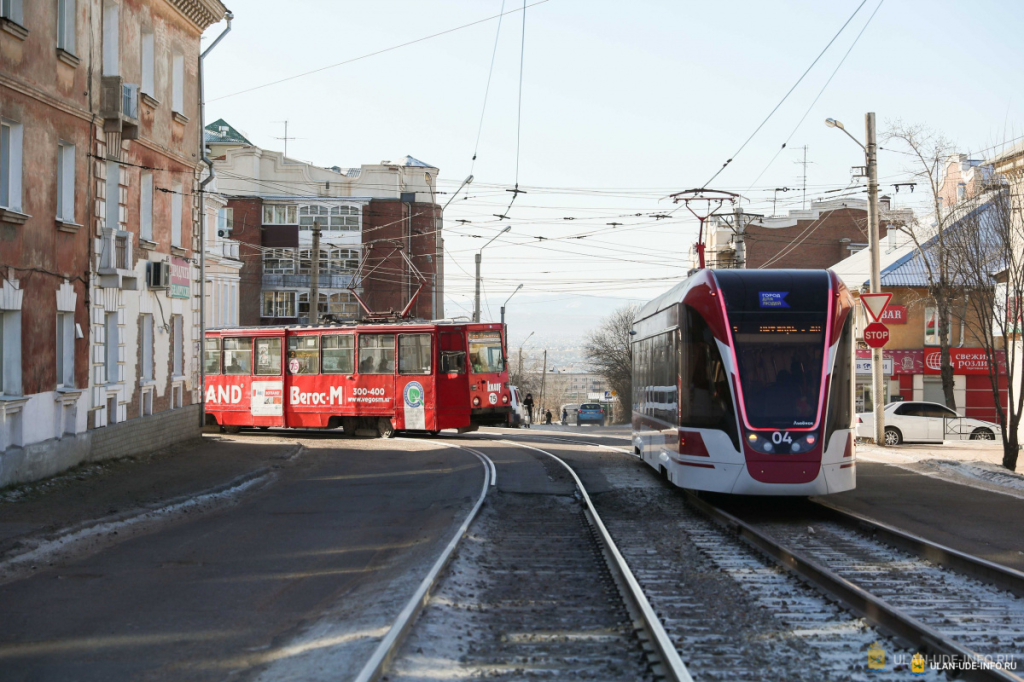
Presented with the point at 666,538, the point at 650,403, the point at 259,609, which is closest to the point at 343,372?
the point at 650,403

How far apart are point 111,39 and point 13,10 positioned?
406 cm

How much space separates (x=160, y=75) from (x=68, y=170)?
18.0 ft

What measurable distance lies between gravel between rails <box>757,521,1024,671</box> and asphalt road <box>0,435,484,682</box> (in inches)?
154

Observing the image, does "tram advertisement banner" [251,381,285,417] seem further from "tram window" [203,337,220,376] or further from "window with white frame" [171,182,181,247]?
"window with white frame" [171,182,181,247]

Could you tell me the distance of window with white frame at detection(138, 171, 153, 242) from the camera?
20984 mm

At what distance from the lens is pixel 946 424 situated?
28.7 m

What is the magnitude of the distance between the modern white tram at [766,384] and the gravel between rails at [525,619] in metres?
2.24

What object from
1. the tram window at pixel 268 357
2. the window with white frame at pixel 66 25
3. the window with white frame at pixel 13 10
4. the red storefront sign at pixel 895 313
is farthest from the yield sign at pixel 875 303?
the red storefront sign at pixel 895 313

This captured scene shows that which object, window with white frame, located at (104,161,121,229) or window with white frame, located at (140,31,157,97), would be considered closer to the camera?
window with white frame, located at (104,161,121,229)

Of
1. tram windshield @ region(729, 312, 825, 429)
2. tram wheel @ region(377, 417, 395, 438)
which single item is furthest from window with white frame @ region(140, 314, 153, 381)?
tram windshield @ region(729, 312, 825, 429)

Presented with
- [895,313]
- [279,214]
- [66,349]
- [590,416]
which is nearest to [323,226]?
[279,214]

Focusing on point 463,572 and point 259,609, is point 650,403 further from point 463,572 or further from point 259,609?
point 259,609

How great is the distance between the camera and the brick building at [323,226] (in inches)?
2404

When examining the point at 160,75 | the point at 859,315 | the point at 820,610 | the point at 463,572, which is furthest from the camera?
the point at 859,315
